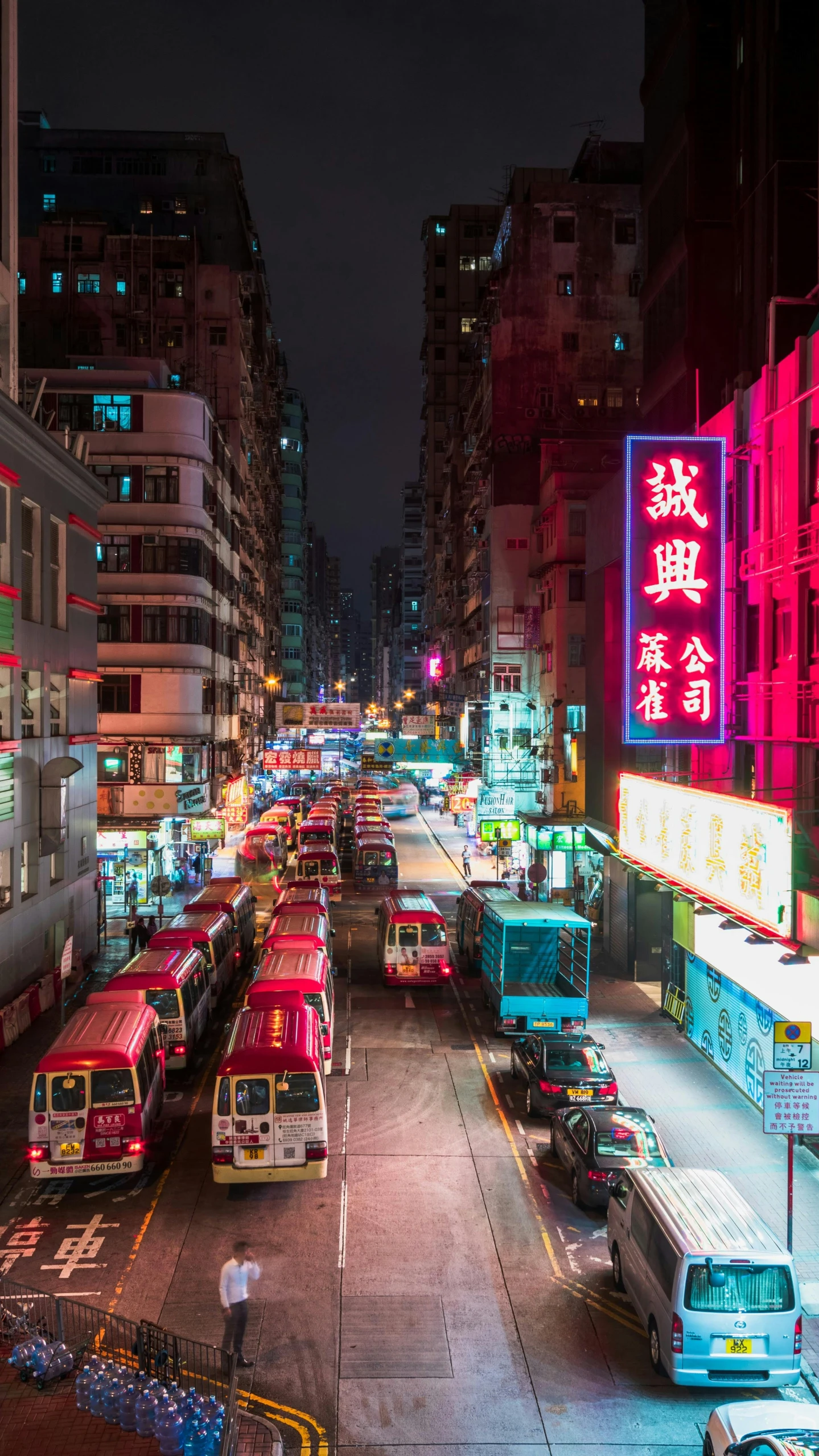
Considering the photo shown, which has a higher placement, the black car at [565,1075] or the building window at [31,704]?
the building window at [31,704]

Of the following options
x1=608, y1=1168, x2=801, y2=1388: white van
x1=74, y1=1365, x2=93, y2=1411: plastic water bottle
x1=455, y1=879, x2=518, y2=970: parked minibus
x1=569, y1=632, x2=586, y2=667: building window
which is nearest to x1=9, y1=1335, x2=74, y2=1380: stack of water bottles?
x1=74, y1=1365, x2=93, y2=1411: plastic water bottle

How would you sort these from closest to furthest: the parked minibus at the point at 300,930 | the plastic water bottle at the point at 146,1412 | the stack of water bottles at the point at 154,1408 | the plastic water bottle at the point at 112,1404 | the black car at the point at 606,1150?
the stack of water bottles at the point at 154,1408 < the plastic water bottle at the point at 146,1412 < the plastic water bottle at the point at 112,1404 < the black car at the point at 606,1150 < the parked minibus at the point at 300,930

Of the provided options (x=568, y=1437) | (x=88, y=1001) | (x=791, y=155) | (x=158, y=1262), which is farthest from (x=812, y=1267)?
(x=791, y=155)

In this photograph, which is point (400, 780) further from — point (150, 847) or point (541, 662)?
point (150, 847)

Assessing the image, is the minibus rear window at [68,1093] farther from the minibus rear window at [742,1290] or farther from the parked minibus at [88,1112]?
the minibus rear window at [742,1290]

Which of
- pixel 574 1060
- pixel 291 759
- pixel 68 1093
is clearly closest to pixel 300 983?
pixel 574 1060

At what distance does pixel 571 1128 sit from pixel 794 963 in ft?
13.7

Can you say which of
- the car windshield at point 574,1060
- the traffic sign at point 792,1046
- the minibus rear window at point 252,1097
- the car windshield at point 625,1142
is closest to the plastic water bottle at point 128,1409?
the minibus rear window at point 252,1097

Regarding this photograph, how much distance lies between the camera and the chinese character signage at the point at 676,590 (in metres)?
18.8

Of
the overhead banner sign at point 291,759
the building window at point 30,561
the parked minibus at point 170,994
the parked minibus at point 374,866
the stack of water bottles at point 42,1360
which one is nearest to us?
the stack of water bottles at point 42,1360

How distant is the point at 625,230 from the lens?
6162cm

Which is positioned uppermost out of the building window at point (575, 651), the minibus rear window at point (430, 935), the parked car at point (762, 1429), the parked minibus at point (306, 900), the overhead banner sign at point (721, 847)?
the building window at point (575, 651)

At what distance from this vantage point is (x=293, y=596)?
437ft

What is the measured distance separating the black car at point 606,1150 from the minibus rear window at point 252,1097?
4607 millimetres
